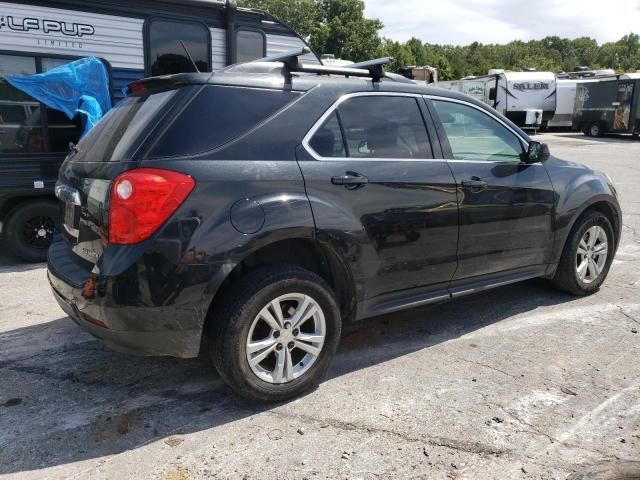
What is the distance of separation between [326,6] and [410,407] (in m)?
49.7

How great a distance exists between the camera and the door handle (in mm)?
3301

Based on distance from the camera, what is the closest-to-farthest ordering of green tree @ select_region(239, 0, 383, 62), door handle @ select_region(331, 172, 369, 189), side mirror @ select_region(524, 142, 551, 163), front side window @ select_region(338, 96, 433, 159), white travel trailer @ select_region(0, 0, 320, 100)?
door handle @ select_region(331, 172, 369, 189)
front side window @ select_region(338, 96, 433, 159)
side mirror @ select_region(524, 142, 551, 163)
white travel trailer @ select_region(0, 0, 320, 100)
green tree @ select_region(239, 0, 383, 62)

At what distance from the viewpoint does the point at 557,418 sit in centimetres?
309

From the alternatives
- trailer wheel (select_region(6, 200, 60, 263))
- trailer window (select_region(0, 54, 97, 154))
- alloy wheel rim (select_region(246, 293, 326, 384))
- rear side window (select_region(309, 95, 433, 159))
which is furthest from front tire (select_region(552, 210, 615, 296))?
trailer window (select_region(0, 54, 97, 154))

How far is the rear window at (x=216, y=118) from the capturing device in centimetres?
293

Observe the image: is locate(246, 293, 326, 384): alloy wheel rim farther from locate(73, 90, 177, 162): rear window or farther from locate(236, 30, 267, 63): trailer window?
locate(236, 30, 267, 63): trailer window

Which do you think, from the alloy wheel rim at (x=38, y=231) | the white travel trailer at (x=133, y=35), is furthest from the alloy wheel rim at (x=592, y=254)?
the alloy wheel rim at (x=38, y=231)

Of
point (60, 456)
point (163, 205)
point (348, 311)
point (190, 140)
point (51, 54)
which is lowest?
point (60, 456)

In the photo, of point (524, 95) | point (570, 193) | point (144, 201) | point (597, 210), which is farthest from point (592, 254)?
point (524, 95)

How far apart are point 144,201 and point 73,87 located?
405 cm

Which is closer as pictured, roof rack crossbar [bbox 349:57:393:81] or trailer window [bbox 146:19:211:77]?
roof rack crossbar [bbox 349:57:393:81]

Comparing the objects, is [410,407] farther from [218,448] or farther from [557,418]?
[218,448]

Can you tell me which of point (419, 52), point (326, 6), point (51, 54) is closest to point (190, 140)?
point (51, 54)

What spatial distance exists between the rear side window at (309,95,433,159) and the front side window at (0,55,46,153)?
167 inches
